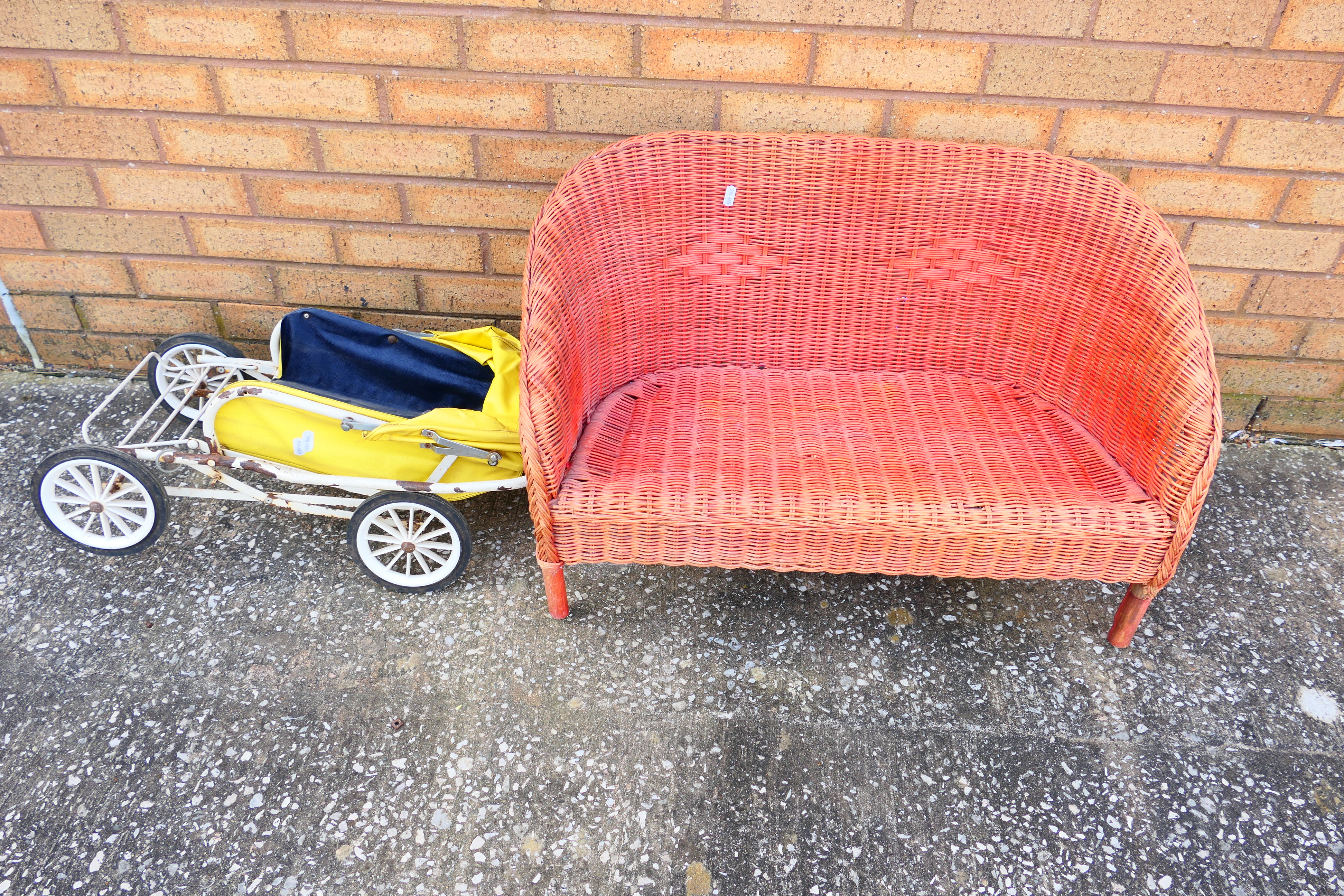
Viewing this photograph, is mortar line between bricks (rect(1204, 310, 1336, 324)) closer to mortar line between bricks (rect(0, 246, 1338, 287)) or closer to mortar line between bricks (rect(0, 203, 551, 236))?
mortar line between bricks (rect(0, 246, 1338, 287))

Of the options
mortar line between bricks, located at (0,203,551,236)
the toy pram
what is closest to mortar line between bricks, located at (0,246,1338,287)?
mortar line between bricks, located at (0,203,551,236)

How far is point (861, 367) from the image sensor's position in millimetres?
2334

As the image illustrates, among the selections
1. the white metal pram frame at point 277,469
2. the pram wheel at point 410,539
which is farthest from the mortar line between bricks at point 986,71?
the pram wheel at point 410,539

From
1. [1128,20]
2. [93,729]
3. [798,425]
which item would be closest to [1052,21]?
[1128,20]

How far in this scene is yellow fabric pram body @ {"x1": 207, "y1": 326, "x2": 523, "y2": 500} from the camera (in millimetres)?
2029

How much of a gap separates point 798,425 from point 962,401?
0.49 meters

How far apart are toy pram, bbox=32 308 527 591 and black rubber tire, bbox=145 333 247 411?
24 cm

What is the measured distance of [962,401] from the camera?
2209 millimetres

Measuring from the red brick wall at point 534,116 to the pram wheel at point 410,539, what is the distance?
86 cm

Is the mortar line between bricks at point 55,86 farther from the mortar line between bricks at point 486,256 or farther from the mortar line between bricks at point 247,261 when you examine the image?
the mortar line between bricks at point 486,256

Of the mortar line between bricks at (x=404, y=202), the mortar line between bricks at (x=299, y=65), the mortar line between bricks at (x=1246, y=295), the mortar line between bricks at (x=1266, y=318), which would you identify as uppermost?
the mortar line between bricks at (x=299, y=65)

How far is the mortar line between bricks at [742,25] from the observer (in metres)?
2.09

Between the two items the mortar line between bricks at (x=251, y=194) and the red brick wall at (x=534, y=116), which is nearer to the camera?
the red brick wall at (x=534, y=116)

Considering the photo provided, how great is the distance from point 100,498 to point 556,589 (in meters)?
1.24
